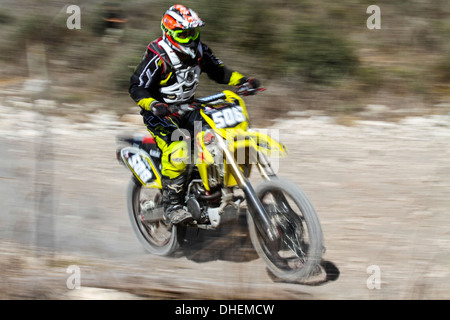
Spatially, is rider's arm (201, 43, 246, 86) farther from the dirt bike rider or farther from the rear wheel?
the rear wheel

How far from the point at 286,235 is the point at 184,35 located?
73.3 inches

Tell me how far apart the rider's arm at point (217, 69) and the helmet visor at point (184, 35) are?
0.51 meters

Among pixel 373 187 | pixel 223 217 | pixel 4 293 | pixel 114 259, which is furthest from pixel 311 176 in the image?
pixel 4 293

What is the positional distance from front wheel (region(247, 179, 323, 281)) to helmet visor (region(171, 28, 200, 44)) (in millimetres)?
1396

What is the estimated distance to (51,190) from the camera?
6.54 meters

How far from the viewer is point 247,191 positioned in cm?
417

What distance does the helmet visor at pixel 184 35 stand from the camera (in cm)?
454

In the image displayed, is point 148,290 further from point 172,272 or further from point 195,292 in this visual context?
point 172,272
